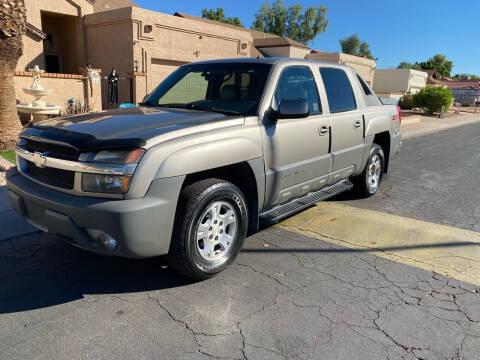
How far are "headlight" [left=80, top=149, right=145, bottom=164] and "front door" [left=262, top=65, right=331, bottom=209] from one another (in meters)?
1.38

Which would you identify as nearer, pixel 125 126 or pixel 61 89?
pixel 125 126

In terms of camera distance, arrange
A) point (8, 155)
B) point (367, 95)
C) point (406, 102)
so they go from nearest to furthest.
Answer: point (367, 95) < point (8, 155) < point (406, 102)

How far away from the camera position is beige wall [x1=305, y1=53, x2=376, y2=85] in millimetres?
29938

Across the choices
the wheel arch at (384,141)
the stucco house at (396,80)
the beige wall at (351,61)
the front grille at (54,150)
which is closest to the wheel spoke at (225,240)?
the front grille at (54,150)

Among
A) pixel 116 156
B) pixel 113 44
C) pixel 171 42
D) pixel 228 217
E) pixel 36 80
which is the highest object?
pixel 171 42

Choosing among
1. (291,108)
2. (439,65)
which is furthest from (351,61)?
(439,65)

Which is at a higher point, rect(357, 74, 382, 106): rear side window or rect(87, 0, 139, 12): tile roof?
rect(87, 0, 139, 12): tile roof

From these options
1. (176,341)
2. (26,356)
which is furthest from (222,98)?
(26,356)

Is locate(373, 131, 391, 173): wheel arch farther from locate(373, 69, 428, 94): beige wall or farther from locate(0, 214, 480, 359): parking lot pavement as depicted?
locate(373, 69, 428, 94): beige wall

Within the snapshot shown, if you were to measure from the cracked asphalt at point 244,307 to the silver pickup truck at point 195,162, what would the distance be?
1.26 feet

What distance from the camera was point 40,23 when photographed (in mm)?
17625

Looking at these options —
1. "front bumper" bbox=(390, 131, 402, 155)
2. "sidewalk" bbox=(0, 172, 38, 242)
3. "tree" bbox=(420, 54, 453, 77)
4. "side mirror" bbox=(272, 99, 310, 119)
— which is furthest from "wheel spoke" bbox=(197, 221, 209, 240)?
"tree" bbox=(420, 54, 453, 77)

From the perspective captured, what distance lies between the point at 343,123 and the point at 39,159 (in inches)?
137

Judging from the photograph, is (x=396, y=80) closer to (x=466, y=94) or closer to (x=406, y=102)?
(x=406, y=102)
